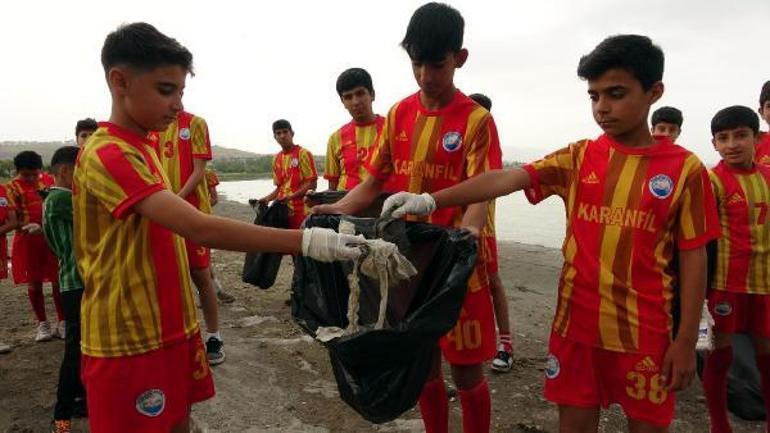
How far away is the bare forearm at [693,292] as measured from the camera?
1952mm

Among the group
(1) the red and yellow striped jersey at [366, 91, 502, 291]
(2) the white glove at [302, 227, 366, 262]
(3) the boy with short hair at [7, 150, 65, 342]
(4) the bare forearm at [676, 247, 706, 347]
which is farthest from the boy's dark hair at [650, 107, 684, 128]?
(3) the boy with short hair at [7, 150, 65, 342]

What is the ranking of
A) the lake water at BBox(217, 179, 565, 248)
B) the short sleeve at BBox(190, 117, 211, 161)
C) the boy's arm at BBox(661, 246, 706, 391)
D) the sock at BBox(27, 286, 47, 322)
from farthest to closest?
the lake water at BBox(217, 179, 565, 248) → the sock at BBox(27, 286, 47, 322) → the short sleeve at BBox(190, 117, 211, 161) → the boy's arm at BBox(661, 246, 706, 391)

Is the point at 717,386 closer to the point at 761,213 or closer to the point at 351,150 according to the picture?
the point at 761,213

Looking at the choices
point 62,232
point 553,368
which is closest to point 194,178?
point 62,232

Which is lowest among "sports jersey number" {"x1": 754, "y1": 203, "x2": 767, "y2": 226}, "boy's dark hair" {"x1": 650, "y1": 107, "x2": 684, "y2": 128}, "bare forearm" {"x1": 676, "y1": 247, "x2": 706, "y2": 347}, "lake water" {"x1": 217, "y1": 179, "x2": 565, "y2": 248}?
"lake water" {"x1": 217, "y1": 179, "x2": 565, "y2": 248}

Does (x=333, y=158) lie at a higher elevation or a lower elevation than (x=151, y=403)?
higher

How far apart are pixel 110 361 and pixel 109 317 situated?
0.51ft

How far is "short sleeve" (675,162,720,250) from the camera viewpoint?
196 cm

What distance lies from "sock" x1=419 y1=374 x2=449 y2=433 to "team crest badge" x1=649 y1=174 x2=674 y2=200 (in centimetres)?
133

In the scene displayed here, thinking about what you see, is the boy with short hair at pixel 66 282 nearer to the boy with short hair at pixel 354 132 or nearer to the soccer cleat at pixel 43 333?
the soccer cleat at pixel 43 333

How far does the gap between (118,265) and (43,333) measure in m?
3.71

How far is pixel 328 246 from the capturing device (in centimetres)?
171

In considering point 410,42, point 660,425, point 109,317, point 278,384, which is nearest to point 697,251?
point 660,425

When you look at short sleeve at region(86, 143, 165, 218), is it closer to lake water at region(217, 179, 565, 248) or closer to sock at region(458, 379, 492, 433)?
sock at region(458, 379, 492, 433)
